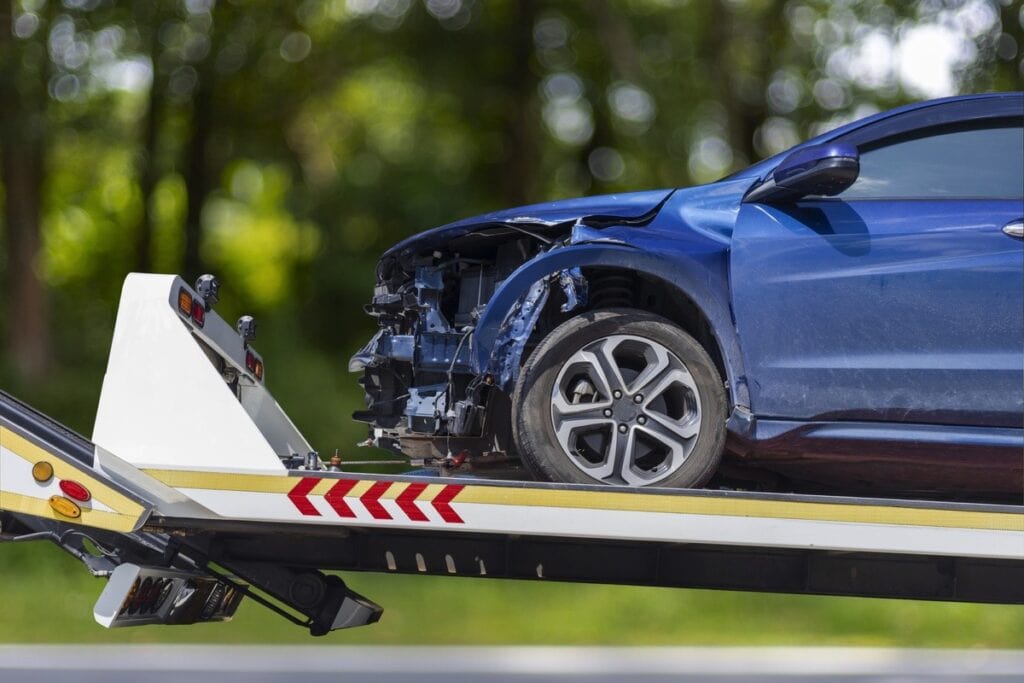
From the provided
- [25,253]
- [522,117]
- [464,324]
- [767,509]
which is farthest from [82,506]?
[522,117]

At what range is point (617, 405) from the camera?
4344 millimetres

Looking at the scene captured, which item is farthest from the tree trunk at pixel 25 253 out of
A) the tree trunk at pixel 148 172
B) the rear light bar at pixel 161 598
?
the rear light bar at pixel 161 598

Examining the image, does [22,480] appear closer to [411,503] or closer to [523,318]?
[411,503]

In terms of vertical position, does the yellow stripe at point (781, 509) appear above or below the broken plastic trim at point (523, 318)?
below

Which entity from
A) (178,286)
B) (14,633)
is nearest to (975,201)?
(178,286)

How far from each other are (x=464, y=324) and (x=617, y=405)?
79 centimetres

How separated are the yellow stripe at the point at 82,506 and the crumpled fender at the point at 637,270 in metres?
1.31

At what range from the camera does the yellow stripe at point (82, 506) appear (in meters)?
3.95

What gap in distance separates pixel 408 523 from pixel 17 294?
12.8 metres

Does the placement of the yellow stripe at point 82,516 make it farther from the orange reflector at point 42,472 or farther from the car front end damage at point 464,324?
the car front end damage at point 464,324

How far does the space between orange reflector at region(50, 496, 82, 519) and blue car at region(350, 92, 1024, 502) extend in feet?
4.19

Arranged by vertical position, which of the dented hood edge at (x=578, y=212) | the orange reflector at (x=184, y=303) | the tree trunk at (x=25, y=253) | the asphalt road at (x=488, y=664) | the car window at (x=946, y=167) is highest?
the car window at (x=946, y=167)

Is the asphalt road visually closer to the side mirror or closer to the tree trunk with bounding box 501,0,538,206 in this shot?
the side mirror

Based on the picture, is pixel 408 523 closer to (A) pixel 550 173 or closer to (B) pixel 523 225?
(B) pixel 523 225
